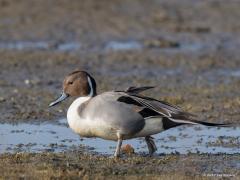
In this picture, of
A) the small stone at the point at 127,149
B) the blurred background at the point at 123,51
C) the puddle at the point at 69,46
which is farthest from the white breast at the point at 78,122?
the puddle at the point at 69,46

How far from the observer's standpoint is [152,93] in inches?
500

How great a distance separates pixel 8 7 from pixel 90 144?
32.1 ft

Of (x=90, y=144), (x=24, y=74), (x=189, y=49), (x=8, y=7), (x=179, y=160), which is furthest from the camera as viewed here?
(x=8, y=7)

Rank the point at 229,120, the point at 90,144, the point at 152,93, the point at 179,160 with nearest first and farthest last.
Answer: the point at 179,160 → the point at 90,144 → the point at 229,120 → the point at 152,93

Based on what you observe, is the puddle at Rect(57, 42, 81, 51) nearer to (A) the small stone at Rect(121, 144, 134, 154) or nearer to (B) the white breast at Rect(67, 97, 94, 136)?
(A) the small stone at Rect(121, 144, 134, 154)

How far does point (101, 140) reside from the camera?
9695mm

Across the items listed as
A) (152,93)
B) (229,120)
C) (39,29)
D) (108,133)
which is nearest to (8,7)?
(39,29)

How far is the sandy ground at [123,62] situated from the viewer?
795 centimetres

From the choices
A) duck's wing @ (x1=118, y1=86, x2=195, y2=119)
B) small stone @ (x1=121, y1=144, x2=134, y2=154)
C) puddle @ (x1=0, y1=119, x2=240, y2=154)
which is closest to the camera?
duck's wing @ (x1=118, y1=86, x2=195, y2=119)

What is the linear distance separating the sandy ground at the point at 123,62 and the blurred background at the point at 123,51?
0.02 metres

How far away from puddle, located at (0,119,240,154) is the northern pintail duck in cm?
56

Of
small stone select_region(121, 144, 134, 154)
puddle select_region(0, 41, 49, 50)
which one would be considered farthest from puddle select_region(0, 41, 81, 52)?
small stone select_region(121, 144, 134, 154)

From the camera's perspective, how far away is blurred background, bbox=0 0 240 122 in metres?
12.2

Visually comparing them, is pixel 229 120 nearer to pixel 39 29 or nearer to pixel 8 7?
pixel 39 29
